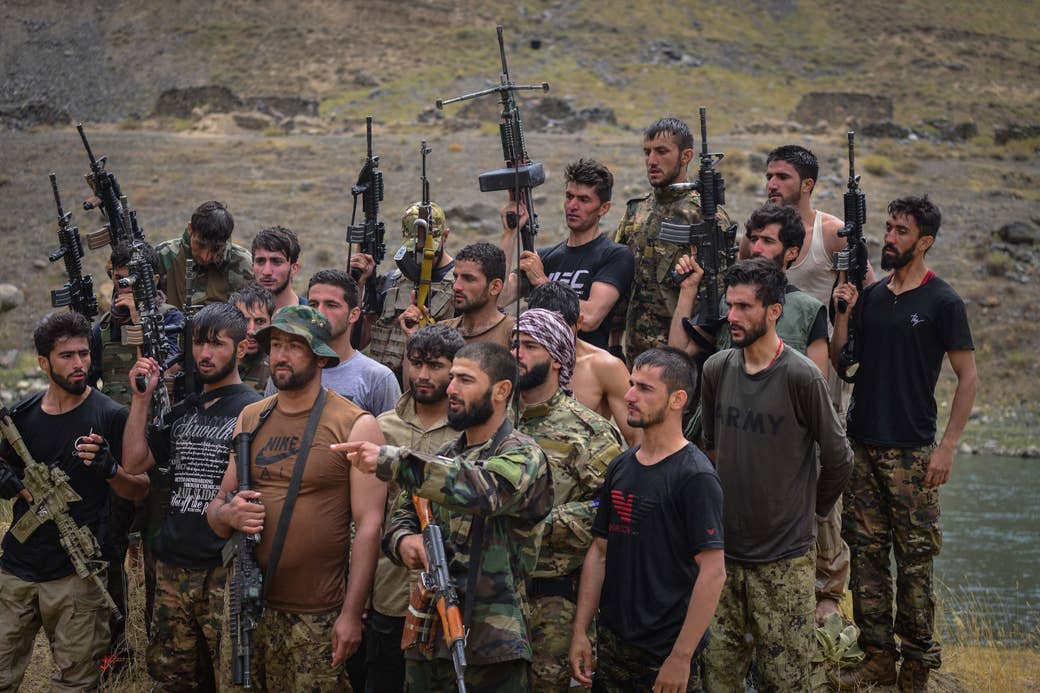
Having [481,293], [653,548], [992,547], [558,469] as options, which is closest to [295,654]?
[558,469]

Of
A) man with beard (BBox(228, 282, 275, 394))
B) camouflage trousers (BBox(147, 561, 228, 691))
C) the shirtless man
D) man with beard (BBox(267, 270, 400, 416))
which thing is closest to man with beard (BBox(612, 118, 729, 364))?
the shirtless man

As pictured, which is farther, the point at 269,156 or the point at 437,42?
the point at 437,42

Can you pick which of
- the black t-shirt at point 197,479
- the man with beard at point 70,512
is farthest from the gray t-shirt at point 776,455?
the man with beard at point 70,512

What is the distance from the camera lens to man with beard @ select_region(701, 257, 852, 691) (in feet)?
16.5

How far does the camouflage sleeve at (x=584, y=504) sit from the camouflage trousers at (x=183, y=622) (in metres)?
1.62

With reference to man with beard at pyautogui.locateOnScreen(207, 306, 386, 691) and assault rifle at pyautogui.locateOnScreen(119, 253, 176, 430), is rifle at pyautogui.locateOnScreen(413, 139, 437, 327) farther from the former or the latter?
man with beard at pyautogui.locateOnScreen(207, 306, 386, 691)

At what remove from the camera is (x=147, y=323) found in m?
6.33

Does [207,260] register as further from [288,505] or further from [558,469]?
[558,469]

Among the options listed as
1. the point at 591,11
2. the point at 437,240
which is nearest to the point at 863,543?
the point at 437,240

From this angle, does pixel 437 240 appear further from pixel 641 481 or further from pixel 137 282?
pixel 641 481

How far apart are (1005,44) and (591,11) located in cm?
2470

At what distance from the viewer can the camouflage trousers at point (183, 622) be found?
5.29 meters

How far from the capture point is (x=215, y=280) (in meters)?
7.34

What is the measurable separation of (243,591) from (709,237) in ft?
10.8
